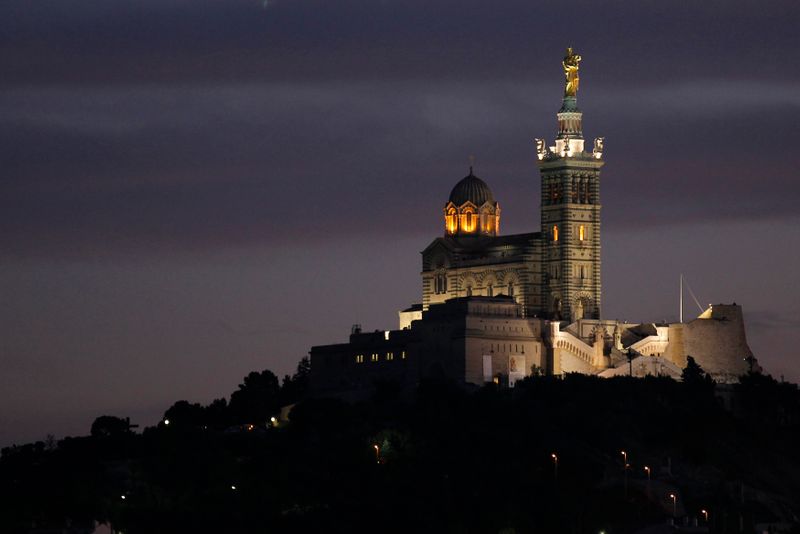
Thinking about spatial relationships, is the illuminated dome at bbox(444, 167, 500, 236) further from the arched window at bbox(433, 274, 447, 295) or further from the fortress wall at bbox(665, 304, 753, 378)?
the fortress wall at bbox(665, 304, 753, 378)

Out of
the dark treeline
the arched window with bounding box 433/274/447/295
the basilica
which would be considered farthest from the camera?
the arched window with bounding box 433/274/447/295

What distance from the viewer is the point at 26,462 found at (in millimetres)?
177875

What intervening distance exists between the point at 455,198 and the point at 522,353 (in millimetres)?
17358

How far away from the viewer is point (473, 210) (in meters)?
193

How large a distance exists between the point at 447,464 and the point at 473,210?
33.2 metres

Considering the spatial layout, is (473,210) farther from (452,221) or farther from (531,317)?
(531,317)

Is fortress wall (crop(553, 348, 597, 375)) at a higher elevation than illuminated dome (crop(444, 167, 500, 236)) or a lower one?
lower

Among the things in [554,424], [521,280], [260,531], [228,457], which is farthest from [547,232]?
[260,531]

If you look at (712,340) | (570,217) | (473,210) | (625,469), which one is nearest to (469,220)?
(473,210)

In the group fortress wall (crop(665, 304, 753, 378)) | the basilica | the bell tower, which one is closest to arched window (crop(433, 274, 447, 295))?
the basilica

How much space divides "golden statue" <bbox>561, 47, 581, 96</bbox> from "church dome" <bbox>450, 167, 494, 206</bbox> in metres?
9.86

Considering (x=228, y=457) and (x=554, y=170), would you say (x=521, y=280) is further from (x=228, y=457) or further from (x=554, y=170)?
(x=228, y=457)

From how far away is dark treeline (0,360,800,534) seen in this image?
15488 centimetres

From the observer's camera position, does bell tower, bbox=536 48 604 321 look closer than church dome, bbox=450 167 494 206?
Yes
